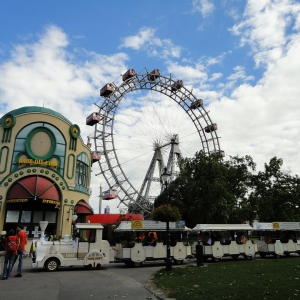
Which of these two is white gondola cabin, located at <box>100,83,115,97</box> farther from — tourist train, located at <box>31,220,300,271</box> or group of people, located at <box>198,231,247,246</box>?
group of people, located at <box>198,231,247,246</box>

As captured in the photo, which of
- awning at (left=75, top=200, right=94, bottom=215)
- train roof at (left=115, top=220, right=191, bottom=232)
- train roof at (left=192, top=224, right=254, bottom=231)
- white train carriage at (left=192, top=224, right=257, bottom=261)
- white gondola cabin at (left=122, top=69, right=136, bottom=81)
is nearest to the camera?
train roof at (left=115, top=220, right=191, bottom=232)

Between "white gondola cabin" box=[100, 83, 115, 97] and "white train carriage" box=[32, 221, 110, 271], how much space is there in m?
30.4

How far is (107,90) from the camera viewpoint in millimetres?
44562

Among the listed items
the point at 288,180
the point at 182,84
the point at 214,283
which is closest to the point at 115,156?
the point at 182,84

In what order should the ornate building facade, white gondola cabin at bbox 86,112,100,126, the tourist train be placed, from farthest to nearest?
white gondola cabin at bbox 86,112,100,126, the ornate building facade, the tourist train

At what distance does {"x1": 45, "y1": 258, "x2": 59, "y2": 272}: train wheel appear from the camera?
15.0 metres

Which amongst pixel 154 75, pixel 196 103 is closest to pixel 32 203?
pixel 154 75

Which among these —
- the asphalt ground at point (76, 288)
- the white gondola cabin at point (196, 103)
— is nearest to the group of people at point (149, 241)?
the asphalt ground at point (76, 288)

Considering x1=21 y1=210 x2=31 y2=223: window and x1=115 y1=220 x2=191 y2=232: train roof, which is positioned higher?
x1=21 y1=210 x2=31 y2=223: window

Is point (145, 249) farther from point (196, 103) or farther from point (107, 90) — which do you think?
point (196, 103)

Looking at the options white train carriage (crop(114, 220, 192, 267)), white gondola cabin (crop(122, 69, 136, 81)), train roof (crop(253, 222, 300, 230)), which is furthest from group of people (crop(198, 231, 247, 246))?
white gondola cabin (crop(122, 69, 136, 81))

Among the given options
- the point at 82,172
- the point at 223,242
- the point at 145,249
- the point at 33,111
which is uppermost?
the point at 33,111

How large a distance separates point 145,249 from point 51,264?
5241 millimetres

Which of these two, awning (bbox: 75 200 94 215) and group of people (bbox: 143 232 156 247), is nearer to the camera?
group of people (bbox: 143 232 156 247)
